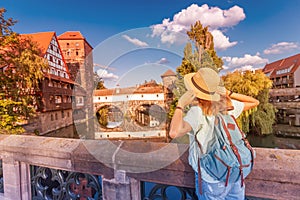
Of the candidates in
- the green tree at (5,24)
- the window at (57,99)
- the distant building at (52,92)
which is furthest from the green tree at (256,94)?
the window at (57,99)

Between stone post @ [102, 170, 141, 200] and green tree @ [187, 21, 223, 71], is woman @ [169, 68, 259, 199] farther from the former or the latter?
stone post @ [102, 170, 141, 200]

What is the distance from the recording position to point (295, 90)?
1731cm

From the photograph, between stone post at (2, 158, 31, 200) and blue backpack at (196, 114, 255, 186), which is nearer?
blue backpack at (196, 114, 255, 186)

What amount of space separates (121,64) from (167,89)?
407 millimetres

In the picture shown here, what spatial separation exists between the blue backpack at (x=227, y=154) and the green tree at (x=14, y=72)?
7.84 meters

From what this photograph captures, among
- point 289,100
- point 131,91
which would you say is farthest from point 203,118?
point 289,100

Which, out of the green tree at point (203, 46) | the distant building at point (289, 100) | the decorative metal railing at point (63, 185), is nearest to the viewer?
the green tree at point (203, 46)

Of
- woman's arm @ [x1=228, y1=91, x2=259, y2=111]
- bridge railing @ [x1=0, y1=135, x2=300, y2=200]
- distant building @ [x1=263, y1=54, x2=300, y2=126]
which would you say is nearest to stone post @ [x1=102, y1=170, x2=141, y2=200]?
bridge railing @ [x1=0, y1=135, x2=300, y2=200]

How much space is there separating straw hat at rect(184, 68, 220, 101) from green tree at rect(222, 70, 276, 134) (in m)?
10.7

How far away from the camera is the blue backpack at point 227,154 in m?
0.68

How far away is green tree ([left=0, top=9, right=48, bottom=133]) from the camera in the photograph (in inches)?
286

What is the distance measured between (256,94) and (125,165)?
37.9 ft

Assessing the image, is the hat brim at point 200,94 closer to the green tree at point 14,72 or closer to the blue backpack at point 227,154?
the blue backpack at point 227,154

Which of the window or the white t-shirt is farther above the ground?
the window
